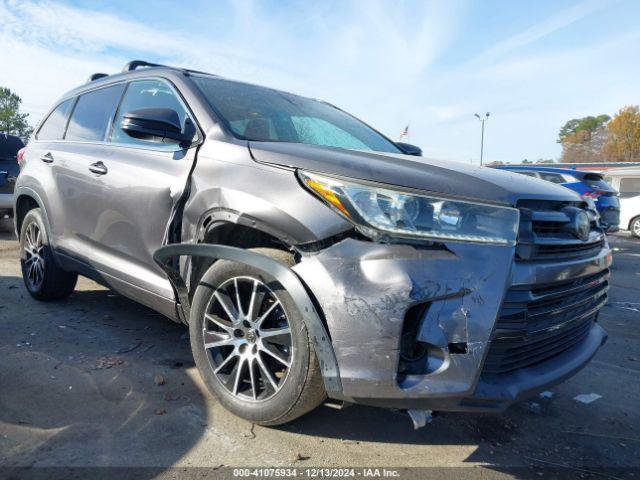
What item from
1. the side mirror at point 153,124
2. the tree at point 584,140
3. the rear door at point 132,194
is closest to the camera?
the side mirror at point 153,124

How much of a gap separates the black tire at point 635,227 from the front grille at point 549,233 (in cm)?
1376

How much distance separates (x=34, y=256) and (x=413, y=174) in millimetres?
3647

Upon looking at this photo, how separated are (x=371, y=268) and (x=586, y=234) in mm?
1153

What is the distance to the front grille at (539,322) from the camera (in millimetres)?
1964

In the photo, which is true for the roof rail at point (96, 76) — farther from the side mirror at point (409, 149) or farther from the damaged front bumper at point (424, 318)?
the damaged front bumper at point (424, 318)

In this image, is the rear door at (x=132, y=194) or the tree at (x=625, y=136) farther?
the tree at (x=625, y=136)

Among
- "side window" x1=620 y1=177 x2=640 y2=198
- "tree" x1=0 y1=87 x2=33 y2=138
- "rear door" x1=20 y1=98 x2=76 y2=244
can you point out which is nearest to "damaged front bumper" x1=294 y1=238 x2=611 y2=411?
"rear door" x1=20 y1=98 x2=76 y2=244

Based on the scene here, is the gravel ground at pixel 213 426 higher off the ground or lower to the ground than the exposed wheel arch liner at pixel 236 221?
lower

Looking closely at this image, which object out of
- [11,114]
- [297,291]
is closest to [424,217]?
[297,291]

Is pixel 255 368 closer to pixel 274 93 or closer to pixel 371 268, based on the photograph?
pixel 371 268

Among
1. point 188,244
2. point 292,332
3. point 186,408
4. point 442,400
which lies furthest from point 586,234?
point 186,408

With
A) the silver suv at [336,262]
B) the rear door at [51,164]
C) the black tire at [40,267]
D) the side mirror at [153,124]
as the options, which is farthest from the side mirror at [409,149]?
the black tire at [40,267]

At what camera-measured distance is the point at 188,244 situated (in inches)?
98.0

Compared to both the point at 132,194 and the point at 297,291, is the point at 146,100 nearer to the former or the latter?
the point at 132,194
